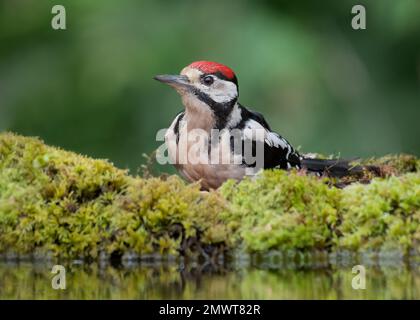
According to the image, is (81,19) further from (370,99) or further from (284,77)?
(370,99)

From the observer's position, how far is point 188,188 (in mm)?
4277

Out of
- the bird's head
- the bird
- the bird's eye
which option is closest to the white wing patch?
the bird

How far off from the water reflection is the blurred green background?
3784mm

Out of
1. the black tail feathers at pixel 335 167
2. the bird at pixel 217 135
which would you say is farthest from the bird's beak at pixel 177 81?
the black tail feathers at pixel 335 167

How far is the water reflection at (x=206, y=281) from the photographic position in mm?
3512

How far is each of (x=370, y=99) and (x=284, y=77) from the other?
3.64ft

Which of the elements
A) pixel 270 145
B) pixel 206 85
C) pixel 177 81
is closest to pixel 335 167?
pixel 270 145

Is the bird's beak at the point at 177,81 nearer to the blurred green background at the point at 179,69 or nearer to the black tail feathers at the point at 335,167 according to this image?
the black tail feathers at the point at 335,167

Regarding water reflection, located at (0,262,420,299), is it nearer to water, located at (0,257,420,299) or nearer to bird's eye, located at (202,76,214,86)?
water, located at (0,257,420,299)

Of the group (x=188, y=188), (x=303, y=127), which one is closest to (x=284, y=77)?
(x=303, y=127)

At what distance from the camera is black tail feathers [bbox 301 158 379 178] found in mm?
5539

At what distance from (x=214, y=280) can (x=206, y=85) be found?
1.99 m

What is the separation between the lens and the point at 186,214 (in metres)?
4.07
